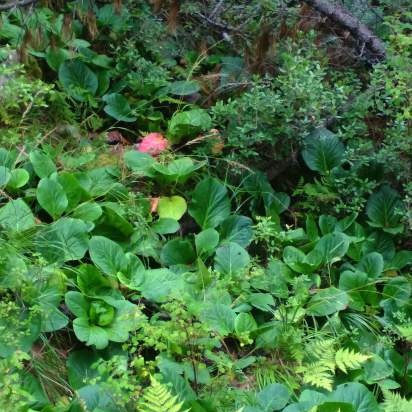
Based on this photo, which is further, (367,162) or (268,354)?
(367,162)

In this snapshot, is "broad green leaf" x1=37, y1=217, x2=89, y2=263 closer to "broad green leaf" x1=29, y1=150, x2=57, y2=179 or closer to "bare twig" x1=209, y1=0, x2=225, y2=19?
"broad green leaf" x1=29, y1=150, x2=57, y2=179

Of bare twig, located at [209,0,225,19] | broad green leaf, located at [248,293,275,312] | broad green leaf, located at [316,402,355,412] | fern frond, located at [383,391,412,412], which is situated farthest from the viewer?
bare twig, located at [209,0,225,19]

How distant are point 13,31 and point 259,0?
1.77 m

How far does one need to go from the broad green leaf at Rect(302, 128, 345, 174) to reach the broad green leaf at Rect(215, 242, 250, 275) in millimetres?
925

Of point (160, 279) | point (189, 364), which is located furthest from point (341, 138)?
point (189, 364)

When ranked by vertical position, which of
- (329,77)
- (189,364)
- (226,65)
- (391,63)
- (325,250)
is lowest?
(189,364)

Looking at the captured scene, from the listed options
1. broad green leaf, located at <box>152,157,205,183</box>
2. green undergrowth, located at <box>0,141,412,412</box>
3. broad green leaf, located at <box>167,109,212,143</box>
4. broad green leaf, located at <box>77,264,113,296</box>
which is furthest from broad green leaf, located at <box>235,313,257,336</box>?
broad green leaf, located at <box>167,109,212,143</box>

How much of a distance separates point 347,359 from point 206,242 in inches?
42.2

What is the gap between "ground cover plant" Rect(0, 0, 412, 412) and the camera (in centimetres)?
303

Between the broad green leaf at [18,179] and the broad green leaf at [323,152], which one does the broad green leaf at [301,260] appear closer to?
the broad green leaf at [323,152]

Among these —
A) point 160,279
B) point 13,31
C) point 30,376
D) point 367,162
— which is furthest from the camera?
point 13,31

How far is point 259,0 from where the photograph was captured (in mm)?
4594

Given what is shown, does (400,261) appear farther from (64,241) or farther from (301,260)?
(64,241)

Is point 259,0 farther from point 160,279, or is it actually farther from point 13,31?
point 160,279
